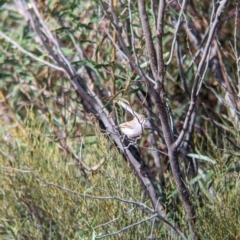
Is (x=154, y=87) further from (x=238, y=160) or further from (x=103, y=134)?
(x=238, y=160)

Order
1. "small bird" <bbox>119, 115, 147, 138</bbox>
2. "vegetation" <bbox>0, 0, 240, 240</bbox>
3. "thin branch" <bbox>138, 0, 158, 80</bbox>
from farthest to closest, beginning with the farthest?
1. "small bird" <bbox>119, 115, 147, 138</bbox>
2. "vegetation" <bbox>0, 0, 240, 240</bbox>
3. "thin branch" <bbox>138, 0, 158, 80</bbox>

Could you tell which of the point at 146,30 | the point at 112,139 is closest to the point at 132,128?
the point at 112,139

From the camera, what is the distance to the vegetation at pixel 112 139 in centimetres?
315

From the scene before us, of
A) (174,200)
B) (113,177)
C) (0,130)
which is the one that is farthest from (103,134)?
(0,130)

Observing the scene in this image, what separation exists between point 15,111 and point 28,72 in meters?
0.26

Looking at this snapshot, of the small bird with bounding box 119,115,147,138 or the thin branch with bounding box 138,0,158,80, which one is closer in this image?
the thin branch with bounding box 138,0,158,80

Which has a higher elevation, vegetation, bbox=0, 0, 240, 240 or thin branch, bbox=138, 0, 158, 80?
thin branch, bbox=138, 0, 158, 80

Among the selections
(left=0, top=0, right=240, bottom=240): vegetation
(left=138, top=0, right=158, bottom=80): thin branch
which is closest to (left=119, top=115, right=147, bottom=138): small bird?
(left=0, top=0, right=240, bottom=240): vegetation

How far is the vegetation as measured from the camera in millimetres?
3150

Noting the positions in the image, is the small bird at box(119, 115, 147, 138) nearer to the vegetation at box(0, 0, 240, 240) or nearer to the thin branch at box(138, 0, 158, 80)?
the vegetation at box(0, 0, 240, 240)

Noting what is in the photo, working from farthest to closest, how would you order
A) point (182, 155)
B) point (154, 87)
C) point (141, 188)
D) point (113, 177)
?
point (182, 155), point (141, 188), point (113, 177), point (154, 87)

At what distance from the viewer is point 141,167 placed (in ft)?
11.9

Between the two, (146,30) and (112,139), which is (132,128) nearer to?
(112,139)

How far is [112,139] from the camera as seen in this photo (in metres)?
3.56
